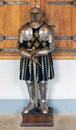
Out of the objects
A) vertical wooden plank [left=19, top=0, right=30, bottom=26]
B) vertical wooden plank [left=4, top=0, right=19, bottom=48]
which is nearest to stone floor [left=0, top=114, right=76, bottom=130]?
vertical wooden plank [left=4, top=0, right=19, bottom=48]

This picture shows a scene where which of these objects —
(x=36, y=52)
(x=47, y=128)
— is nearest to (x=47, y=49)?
(x=36, y=52)

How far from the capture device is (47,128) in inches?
70.8

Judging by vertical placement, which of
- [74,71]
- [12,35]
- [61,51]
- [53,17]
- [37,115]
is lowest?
[37,115]

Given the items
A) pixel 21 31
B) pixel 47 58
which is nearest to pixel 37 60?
pixel 47 58

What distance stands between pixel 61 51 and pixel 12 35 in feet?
1.42

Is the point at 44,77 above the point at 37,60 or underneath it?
underneath

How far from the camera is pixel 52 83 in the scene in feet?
6.92

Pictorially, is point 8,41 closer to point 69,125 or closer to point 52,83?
point 52,83

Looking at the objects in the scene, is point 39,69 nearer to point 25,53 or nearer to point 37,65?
point 37,65

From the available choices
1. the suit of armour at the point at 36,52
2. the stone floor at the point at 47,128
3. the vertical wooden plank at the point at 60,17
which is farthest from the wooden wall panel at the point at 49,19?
the stone floor at the point at 47,128

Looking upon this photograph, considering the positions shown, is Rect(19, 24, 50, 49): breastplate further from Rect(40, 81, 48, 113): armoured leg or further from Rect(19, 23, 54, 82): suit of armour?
Rect(40, 81, 48, 113): armoured leg

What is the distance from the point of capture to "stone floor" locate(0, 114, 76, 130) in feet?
5.90

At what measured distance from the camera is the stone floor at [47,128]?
1.80m

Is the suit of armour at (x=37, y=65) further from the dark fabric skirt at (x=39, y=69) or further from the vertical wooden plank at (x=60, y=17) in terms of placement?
the vertical wooden plank at (x=60, y=17)
